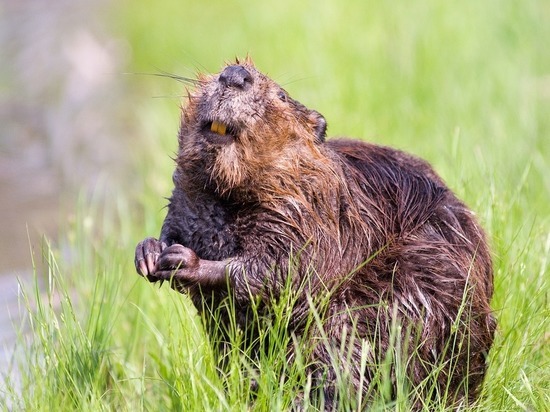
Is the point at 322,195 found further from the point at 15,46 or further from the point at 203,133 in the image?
the point at 15,46

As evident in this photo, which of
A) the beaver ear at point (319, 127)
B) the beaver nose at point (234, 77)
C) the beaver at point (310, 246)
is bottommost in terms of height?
the beaver at point (310, 246)

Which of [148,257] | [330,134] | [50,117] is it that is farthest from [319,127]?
[50,117]

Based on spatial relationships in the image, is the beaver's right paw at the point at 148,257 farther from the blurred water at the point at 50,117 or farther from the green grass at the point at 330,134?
the blurred water at the point at 50,117

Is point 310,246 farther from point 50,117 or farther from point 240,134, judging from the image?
point 50,117

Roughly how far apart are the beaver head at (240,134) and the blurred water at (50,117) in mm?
1427

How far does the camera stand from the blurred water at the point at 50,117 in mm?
6000

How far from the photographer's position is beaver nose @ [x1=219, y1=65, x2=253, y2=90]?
303cm

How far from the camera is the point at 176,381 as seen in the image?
2988mm

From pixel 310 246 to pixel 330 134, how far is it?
106 inches

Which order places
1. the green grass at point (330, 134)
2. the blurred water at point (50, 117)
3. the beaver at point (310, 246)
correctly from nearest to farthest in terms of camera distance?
the beaver at point (310, 246)
the green grass at point (330, 134)
the blurred water at point (50, 117)

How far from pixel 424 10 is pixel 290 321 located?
14.2ft

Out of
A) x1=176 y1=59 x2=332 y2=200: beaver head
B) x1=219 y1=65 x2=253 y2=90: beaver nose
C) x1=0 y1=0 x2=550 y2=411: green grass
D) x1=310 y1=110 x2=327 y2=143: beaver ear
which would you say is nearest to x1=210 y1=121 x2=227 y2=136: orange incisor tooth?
x1=176 y1=59 x2=332 y2=200: beaver head

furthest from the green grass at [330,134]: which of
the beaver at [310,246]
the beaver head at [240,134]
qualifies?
the beaver head at [240,134]

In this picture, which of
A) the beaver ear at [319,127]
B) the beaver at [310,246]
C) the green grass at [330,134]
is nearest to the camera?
the beaver at [310,246]
